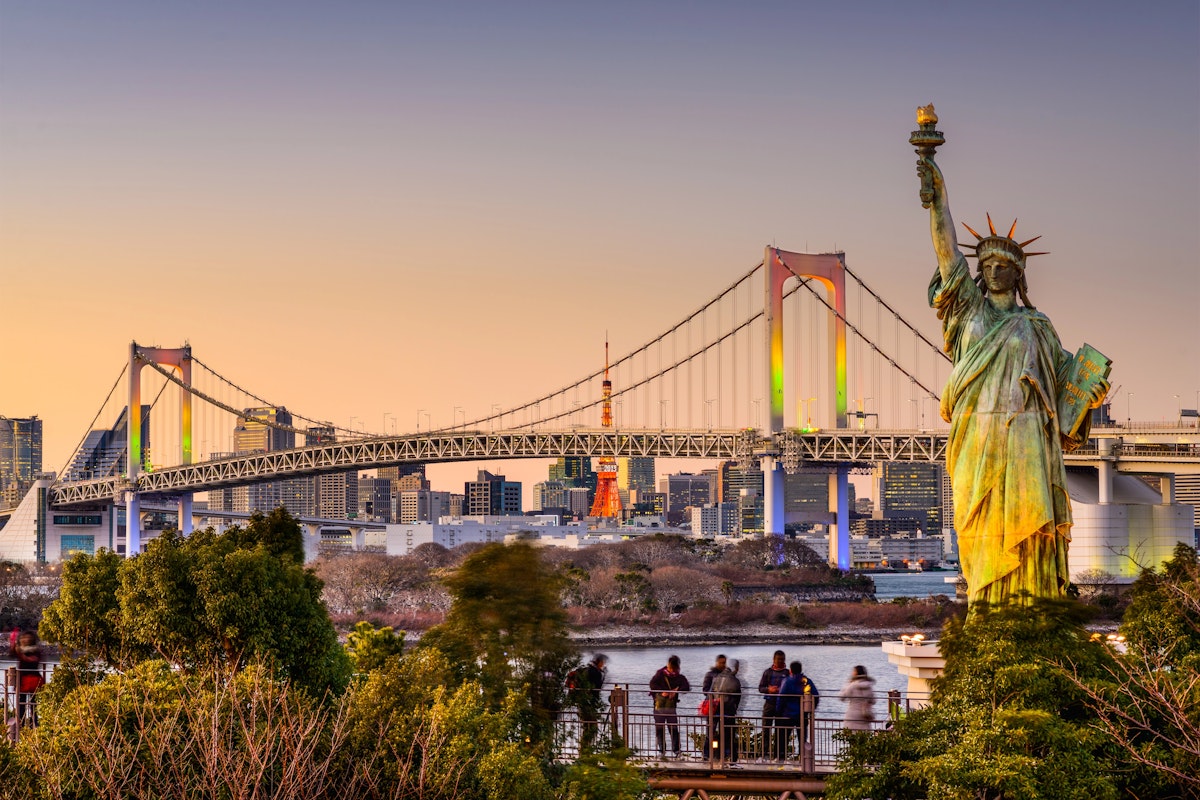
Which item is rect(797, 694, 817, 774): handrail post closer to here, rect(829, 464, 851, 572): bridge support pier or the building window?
rect(829, 464, 851, 572): bridge support pier

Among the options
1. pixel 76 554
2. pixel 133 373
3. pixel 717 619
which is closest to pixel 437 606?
pixel 717 619

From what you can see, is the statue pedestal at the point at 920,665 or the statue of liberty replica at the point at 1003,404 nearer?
the statue of liberty replica at the point at 1003,404

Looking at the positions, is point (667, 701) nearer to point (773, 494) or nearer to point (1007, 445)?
point (1007, 445)

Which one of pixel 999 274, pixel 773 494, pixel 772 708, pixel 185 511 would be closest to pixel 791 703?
pixel 772 708

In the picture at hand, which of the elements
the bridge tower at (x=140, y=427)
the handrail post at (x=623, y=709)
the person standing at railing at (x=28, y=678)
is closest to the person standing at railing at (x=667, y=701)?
the handrail post at (x=623, y=709)

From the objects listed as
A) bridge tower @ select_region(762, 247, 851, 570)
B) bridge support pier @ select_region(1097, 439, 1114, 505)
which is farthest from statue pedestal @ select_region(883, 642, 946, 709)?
bridge tower @ select_region(762, 247, 851, 570)

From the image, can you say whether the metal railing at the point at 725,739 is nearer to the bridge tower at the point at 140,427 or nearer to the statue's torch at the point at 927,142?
the statue's torch at the point at 927,142
